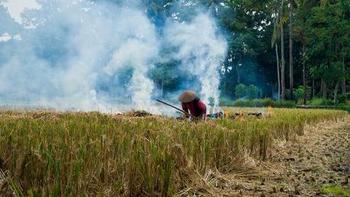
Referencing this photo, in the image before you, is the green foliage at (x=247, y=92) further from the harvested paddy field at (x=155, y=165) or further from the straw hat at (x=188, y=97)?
the harvested paddy field at (x=155, y=165)

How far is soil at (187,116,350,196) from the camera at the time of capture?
4926 millimetres

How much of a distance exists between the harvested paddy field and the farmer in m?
3.43

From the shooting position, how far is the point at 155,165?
163 inches

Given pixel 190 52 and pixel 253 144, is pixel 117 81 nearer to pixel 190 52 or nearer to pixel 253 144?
pixel 190 52

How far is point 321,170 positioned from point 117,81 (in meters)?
23.4

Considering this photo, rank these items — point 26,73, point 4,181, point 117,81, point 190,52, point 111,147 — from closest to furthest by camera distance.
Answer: point 4,181
point 111,147
point 26,73
point 117,81
point 190,52

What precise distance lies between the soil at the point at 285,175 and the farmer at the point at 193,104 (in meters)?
2.62

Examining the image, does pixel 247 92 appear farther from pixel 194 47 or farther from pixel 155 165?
pixel 155 165

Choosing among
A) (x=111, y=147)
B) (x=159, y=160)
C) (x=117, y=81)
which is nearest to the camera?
(x=159, y=160)

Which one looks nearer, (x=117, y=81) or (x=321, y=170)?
(x=321, y=170)

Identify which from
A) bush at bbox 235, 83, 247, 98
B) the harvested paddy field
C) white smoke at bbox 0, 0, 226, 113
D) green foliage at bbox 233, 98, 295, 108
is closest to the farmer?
the harvested paddy field

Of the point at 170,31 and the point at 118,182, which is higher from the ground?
the point at 170,31

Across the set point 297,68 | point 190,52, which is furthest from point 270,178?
point 297,68

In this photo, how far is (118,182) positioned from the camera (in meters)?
3.84
